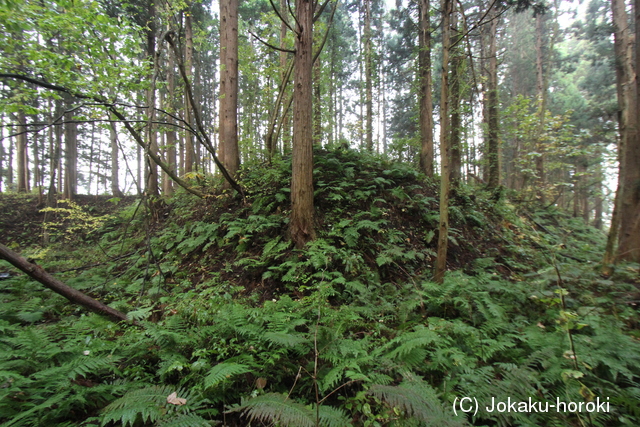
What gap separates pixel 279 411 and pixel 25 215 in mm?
18895

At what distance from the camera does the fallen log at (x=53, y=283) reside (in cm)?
317

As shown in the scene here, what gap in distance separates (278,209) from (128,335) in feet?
12.4

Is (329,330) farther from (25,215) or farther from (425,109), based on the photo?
(25,215)

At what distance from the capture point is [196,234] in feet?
22.4

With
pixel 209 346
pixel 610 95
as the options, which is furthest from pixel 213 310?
pixel 610 95

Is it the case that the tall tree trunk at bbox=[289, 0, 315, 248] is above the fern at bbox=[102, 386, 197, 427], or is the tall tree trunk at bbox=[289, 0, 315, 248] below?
above

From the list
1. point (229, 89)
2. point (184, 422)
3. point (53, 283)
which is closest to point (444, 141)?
point (184, 422)

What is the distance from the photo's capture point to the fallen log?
10.4ft

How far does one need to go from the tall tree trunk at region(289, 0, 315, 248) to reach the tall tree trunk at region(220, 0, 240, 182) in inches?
133

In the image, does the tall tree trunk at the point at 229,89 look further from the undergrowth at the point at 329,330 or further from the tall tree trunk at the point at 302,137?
the tall tree trunk at the point at 302,137

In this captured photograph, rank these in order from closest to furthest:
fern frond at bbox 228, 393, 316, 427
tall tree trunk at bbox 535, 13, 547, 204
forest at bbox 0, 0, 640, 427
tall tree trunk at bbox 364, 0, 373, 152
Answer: fern frond at bbox 228, 393, 316, 427, forest at bbox 0, 0, 640, 427, tall tree trunk at bbox 535, 13, 547, 204, tall tree trunk at bbox 364, 0, 373, 152

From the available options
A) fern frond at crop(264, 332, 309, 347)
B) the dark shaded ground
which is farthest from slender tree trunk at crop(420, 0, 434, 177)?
the dark shaded ground

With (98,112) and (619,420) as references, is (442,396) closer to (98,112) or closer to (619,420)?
(619,420)

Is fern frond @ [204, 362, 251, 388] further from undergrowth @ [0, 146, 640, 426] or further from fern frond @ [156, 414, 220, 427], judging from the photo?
fern frond @ [156, 414, 220, 427]
